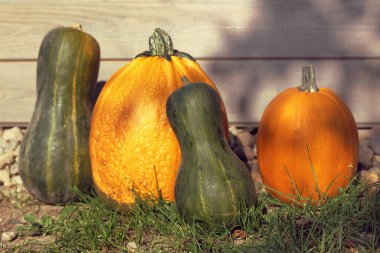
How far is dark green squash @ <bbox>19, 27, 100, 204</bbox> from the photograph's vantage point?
3150 millimetres

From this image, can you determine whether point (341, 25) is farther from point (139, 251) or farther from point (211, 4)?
point (139, 251)

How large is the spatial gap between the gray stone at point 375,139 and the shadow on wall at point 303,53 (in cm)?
8

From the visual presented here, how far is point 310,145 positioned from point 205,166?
674mm

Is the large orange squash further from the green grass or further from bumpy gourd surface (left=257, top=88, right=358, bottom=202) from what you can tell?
bumpy gourd surface (left=257, top=88, right=358, bottom=202)

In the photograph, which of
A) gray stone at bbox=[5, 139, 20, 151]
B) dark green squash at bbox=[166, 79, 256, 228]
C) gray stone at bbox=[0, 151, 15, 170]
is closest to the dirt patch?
gray stone at bbox=[0, 151, 15, 170]

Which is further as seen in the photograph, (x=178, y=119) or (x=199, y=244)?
(x=178, y=119)

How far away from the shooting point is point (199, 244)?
244cm

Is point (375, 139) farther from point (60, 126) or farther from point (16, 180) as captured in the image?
point (16, 180)

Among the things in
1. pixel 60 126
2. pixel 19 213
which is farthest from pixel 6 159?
pixel 60 126

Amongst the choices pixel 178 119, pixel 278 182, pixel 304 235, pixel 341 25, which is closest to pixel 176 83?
pixel 178 119

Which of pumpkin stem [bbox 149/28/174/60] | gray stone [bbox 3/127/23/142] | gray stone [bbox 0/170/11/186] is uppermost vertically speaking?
pumpkin stem [bbox 149/28/174/60]

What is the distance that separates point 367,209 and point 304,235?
40 cm

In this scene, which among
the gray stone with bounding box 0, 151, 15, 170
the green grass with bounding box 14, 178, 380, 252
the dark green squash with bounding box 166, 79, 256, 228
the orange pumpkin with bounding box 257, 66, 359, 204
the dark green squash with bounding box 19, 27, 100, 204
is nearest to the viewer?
the green grass with bounding box 14, 178, 380, 252

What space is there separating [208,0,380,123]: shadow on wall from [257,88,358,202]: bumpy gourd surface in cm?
74
